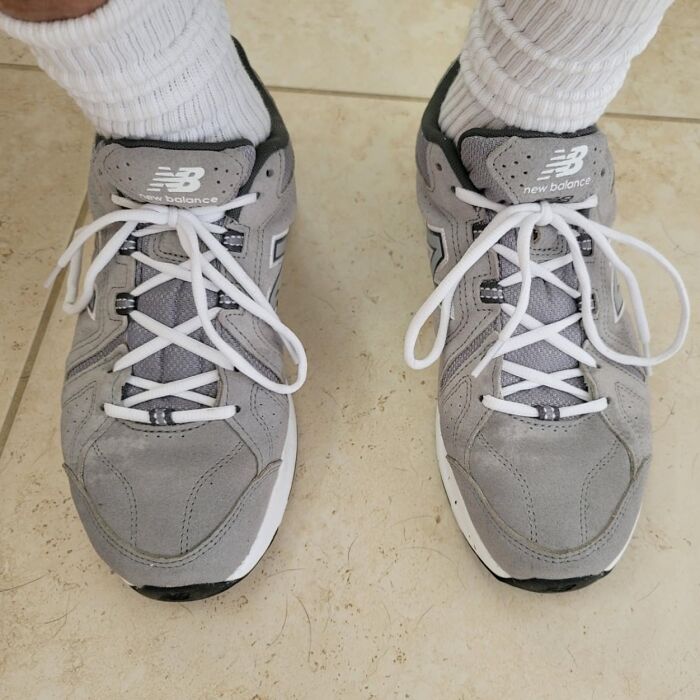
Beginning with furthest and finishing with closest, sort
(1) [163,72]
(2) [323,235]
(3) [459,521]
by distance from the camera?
(2) [323,235] → (3) [459,521] → (1) [163,72]

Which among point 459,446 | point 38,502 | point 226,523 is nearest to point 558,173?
point 459,446

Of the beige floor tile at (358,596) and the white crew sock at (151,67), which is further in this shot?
the beige floor tile at (358,596)

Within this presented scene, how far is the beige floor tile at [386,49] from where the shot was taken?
0.73 m

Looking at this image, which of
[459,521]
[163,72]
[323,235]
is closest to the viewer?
[163,72]

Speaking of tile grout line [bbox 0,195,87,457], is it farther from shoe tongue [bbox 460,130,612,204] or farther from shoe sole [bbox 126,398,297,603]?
shoe tongue [bbox 460,130,612,204]

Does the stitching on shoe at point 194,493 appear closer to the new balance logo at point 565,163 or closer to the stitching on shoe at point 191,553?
the stitching on shoe at point 191,553

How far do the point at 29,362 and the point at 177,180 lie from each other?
244 mm

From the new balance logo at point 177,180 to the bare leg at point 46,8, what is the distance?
0.37ft

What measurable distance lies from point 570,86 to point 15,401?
482 millimetres

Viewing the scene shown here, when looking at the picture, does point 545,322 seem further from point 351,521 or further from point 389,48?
point 389,48

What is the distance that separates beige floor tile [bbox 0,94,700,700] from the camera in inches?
18.8

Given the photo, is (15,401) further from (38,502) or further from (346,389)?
(346,389)

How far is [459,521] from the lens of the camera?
50cm
